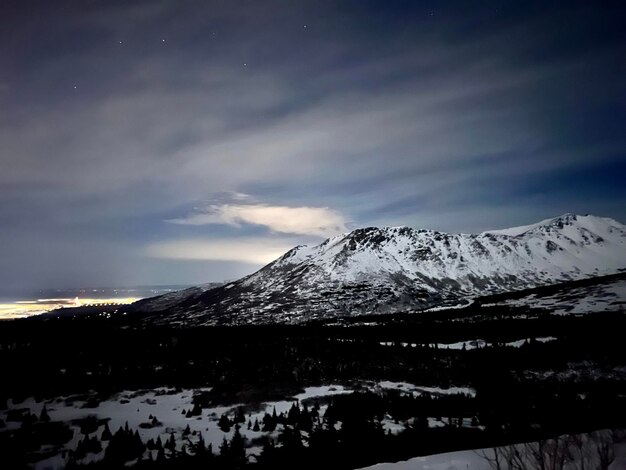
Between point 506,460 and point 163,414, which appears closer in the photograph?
point 506,460

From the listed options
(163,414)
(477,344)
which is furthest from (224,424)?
(477,344)

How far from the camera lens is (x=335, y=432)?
54.7 metres

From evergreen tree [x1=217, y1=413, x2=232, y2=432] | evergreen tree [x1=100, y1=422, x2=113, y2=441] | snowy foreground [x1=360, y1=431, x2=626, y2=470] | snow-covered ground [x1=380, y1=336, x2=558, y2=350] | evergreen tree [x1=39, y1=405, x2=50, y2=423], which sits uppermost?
snowy foreground [x1=360, y1=431, x2=626, y2=470]

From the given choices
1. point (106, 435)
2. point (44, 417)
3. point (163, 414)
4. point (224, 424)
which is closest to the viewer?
point (106, 435)

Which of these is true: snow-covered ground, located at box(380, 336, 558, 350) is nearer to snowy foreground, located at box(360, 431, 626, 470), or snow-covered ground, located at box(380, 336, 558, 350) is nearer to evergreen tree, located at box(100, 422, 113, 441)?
evergreen tree, located at box(100, 422, 113, 441)

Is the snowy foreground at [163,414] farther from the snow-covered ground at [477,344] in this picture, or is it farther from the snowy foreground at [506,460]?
the snow-covered ground at [477,344]

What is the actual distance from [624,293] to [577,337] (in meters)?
103

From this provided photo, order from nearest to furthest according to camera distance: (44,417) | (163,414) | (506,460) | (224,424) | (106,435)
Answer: (506,460), (106,435), (224,424), (44,417), (163,414)

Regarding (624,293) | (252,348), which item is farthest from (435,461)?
(624,293)

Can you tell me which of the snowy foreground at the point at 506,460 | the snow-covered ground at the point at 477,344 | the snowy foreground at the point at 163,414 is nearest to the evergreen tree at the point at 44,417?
the snowy foreground at the point at 163,414

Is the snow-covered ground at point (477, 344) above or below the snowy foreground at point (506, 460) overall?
below

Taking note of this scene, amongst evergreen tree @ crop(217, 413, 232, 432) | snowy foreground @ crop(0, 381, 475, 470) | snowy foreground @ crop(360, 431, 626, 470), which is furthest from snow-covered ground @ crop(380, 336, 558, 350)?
snowy foreground @ crop(360, 431, 626, 470)

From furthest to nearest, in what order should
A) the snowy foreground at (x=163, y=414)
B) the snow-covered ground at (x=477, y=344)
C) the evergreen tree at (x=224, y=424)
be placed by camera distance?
the snow-covered ground at (x=477, y=344), the evergreen tree at (x=224, y=424), the snowy foreground at (x=163, y=414)

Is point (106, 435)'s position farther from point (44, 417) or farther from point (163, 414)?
point (44, 417)
